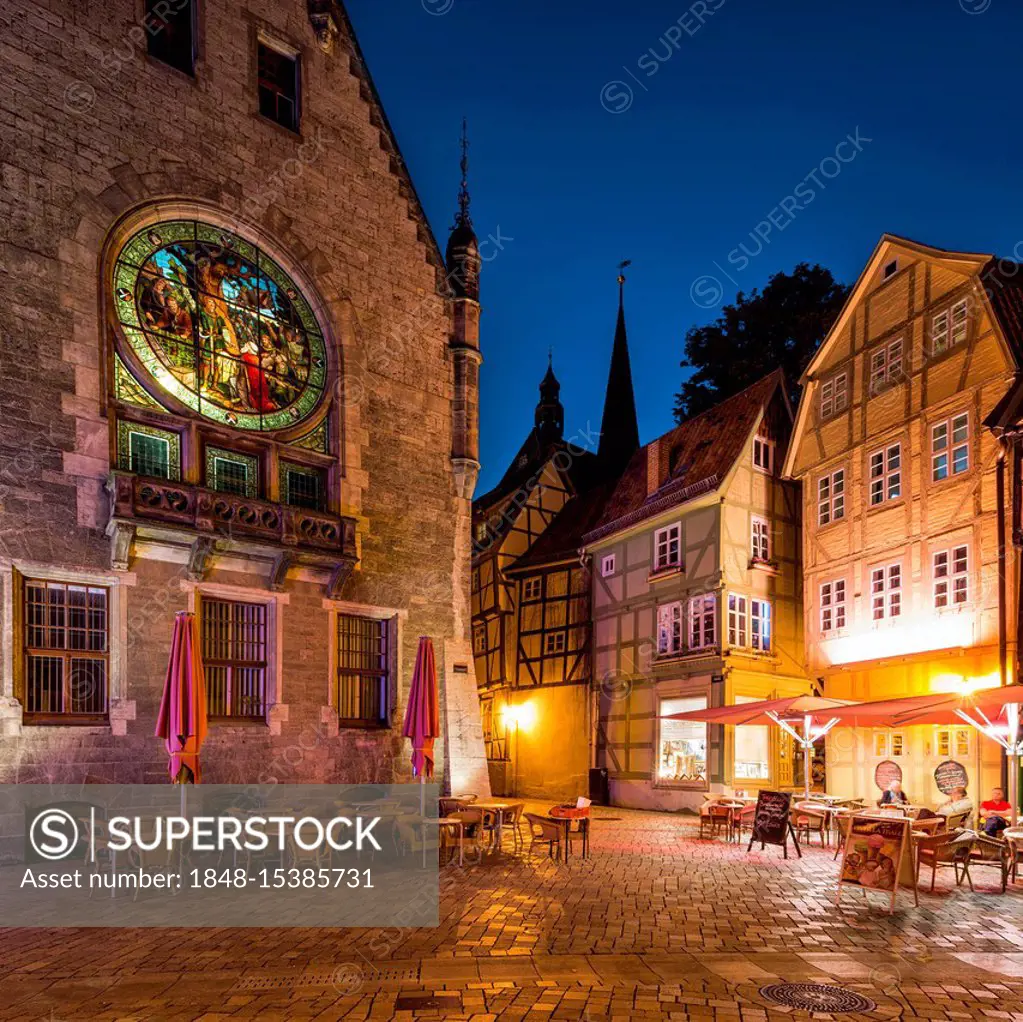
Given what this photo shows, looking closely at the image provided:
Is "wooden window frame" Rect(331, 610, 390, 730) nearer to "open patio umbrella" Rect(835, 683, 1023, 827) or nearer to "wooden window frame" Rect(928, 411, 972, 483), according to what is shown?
"open patio umbrella" Rect(835, 683, 1023, 827)

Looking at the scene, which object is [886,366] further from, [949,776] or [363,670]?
[363,670]

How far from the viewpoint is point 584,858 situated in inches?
552

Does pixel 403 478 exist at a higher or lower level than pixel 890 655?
higher

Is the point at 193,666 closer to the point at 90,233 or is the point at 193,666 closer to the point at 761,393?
the point at 90,233

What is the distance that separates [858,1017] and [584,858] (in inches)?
310

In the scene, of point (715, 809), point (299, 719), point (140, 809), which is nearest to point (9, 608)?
point (140, 809)

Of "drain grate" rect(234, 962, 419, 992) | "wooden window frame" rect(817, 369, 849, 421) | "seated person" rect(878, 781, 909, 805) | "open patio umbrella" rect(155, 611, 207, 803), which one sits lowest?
"seated person" rect(878, 781, 909, 805)

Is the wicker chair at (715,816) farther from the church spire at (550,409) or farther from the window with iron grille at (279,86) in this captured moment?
the church spire at (550,409)

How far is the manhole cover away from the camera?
21.7 feet

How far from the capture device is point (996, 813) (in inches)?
583

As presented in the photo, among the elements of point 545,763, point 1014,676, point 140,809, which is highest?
point 1014,676

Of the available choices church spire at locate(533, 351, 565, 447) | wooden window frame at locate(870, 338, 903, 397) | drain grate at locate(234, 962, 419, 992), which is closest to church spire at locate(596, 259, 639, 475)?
church spire at locate(533, 351, 565, 447)

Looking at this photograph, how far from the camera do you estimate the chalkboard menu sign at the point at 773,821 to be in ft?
47.1

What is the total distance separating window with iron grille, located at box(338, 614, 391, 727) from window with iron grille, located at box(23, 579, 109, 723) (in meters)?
4.53
